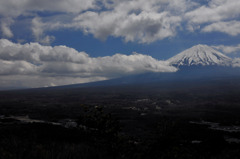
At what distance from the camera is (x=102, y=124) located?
7.86 meters

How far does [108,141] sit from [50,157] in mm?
2122

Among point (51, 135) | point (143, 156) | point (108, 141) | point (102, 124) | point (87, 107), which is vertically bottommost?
point (51, 135)

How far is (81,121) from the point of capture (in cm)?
778

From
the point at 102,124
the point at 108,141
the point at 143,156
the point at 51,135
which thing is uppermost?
the point at 102,124

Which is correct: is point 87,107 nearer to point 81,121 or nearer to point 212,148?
point 81,121

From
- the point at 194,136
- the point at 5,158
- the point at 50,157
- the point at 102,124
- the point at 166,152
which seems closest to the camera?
the point at 5,158

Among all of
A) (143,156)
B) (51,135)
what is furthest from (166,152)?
(51,135)

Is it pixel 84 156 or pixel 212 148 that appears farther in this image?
pixel 212 148

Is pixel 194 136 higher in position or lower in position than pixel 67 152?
lower

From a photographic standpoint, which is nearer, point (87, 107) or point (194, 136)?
point (87, 107)

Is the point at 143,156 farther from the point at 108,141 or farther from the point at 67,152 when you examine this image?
the point at 67,152

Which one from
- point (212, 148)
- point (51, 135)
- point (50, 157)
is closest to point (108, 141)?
point (50, 157)

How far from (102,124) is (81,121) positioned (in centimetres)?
78

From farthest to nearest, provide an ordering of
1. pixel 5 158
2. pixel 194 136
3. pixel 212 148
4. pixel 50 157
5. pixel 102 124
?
1. pixel 194 136
2. pixel 212 148
3. pixel 102 124
4. pixel 50 157
5. pixel 5 158
